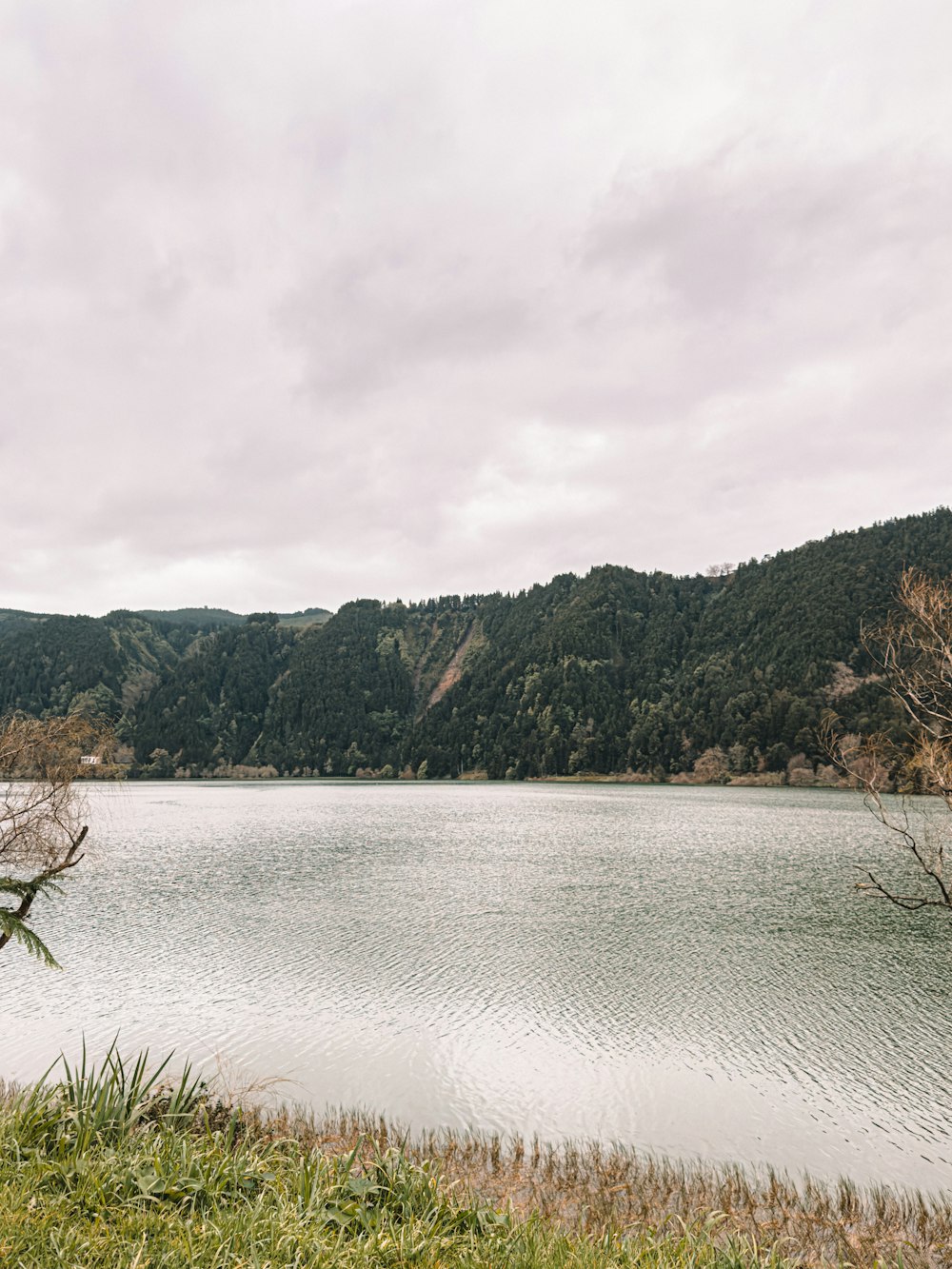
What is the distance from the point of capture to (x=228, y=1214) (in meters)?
6.83

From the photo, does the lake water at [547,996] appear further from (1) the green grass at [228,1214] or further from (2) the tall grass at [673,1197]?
(1) the green grass at [228,1214]

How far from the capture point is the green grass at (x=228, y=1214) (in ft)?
19.9

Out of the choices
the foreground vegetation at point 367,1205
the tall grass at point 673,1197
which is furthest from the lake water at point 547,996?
the foreground vegetation at point 367,1205

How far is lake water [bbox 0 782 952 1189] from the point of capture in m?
15.5

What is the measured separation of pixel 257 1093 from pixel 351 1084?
222cm

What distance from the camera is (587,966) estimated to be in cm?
2594

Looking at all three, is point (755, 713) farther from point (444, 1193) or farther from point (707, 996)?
point (444, 1193)

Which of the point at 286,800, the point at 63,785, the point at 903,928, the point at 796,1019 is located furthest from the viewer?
the point at 286,800

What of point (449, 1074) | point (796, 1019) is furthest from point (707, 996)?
point (449, 1074)

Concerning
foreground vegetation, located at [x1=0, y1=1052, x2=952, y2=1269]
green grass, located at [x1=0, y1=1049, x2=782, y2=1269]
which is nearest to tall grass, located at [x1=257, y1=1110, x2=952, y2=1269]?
foreground vegetation, located at [x1=0, y1=1052, x2=952, y2=1269]

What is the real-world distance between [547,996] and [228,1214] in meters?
18.0

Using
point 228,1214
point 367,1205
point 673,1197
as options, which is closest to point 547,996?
point 673,1197

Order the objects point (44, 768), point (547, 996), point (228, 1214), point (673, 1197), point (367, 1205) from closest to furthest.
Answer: point (228, 1214) < point (367, 1205) < point (673, 1197) < point (44, 768) < point (547, 996)

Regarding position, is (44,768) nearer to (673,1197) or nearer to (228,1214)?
(228,1214)
